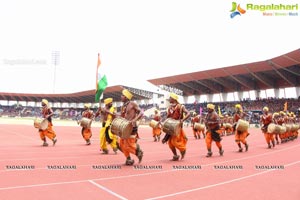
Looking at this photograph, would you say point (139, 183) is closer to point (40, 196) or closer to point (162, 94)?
point (40, 196)

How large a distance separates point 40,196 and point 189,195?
81.7 inches

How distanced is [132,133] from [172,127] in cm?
132

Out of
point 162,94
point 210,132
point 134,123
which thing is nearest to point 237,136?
point 210,132

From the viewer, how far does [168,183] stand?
515 cm

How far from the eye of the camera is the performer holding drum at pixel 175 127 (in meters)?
7.83

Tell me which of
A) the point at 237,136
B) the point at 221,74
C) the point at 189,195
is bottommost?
the point at 189,195

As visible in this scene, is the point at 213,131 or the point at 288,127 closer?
the point at 213,131

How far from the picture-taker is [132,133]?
6902 millimetres

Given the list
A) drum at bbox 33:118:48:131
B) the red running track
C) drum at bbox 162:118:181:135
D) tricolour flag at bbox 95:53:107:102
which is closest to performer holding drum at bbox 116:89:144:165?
the red running track

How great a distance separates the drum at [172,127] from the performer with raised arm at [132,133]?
1080 millimetres

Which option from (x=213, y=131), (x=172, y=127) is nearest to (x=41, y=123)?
(x=172, y=127)

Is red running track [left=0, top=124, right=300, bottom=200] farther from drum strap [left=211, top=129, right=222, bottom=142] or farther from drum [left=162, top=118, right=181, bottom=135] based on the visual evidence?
drum strap [left=211, top=129, right=222, bottom=142]

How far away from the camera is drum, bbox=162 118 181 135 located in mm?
7761

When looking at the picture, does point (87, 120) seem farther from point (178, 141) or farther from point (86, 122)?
point (178, 141)
